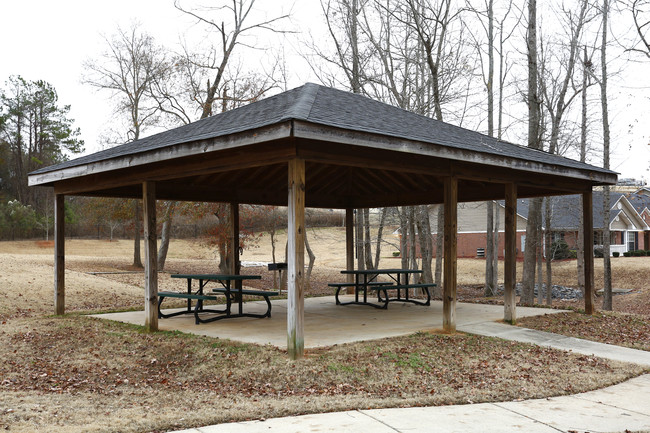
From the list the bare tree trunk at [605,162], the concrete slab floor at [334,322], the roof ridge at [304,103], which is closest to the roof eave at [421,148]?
the roof ridge at [304,103]

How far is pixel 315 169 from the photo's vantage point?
11.2 m

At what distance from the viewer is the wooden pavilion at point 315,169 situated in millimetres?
6508

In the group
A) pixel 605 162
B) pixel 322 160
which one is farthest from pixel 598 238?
pixel 322 160

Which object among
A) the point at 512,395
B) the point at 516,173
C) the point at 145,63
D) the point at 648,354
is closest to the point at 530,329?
the point at 648,354

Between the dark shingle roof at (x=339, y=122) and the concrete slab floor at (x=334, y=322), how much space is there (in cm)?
281

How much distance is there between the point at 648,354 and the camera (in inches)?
312

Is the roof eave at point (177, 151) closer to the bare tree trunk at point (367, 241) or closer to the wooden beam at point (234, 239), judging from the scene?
the wooden beam at point (234, 239)

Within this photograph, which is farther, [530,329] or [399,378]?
[530,329]

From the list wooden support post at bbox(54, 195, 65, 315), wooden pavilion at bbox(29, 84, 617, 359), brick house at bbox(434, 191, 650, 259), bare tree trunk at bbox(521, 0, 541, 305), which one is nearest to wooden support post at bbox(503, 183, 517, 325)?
wooden pavilion at bbox(29, 84, 617, 359)

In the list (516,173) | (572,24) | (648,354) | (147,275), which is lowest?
(648,354)

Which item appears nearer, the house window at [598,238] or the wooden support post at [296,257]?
the wooden support post at [296,257]

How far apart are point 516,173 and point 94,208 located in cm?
2211

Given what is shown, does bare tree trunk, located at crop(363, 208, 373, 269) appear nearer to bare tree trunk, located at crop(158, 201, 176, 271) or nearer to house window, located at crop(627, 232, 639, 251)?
bare tree trunk, located at crop(158, 201, 176, 271)

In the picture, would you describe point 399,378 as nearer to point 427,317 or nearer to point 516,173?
point 427,317
